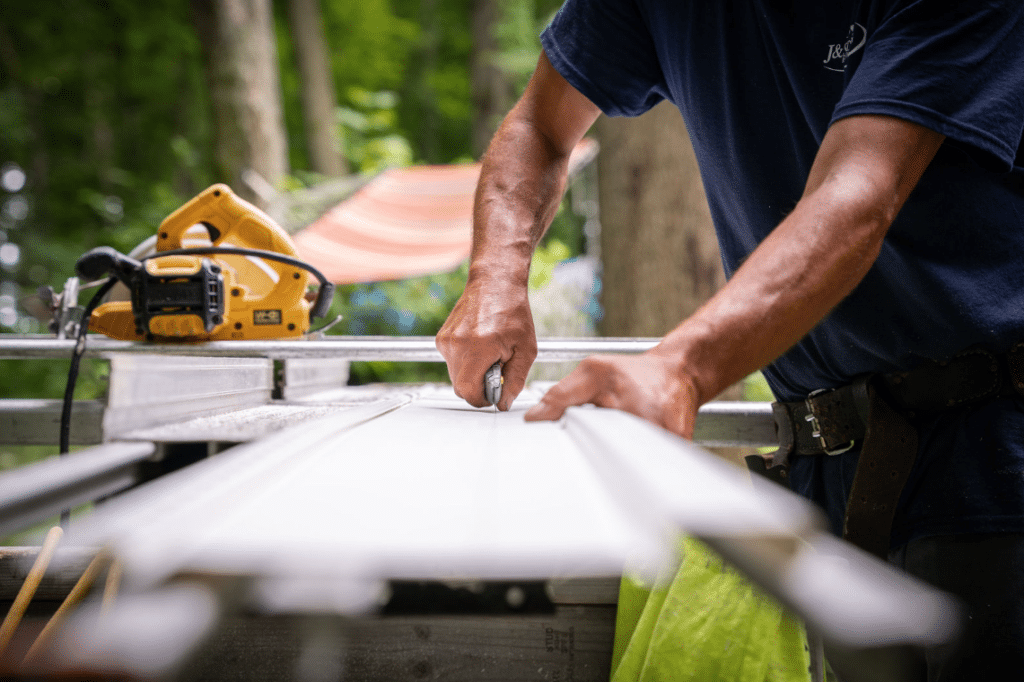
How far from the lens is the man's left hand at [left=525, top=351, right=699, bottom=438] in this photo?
2.07 ft

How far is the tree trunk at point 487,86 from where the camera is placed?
868 cm

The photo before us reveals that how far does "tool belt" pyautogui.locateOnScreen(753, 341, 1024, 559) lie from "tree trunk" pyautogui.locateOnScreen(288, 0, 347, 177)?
7.33 meters

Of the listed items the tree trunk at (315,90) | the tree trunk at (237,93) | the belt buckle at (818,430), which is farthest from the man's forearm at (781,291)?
the tree trunk at (315,90)

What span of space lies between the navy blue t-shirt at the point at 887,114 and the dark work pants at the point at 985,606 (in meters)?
0.04

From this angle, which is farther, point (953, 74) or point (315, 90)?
point (315, 90)

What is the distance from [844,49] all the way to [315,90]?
8038 millimetres

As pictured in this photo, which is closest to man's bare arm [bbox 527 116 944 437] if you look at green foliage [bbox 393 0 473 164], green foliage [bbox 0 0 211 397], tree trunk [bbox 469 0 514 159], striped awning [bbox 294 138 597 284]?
striped awning [bbox 294 138 597 284]

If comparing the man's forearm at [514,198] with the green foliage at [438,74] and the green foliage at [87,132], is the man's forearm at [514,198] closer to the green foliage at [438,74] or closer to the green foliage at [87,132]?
the green foliage at [87,132]

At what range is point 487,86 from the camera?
8.79 meters

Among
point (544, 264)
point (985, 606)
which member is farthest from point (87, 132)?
point (985, 606)

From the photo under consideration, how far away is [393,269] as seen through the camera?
409 centimetres

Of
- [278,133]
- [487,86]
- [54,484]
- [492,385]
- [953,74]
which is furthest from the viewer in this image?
[487,86]

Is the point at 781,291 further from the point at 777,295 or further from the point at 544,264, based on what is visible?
the point at 544,264

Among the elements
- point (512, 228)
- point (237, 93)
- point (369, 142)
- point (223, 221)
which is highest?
point (369, 142)
